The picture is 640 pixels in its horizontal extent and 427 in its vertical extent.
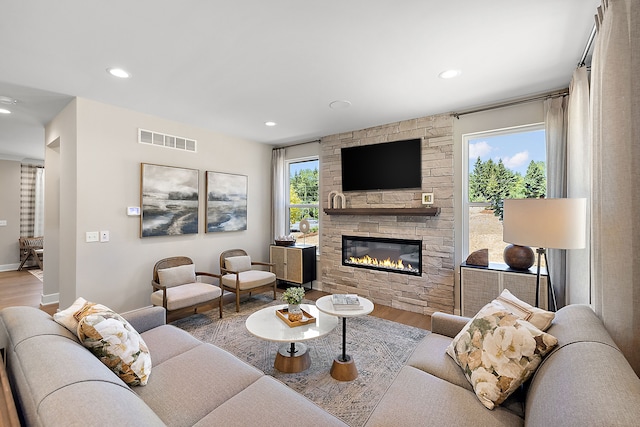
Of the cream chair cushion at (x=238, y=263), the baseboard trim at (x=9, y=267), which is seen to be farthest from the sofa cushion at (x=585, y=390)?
the baseboard trim at (x=9, y=267)

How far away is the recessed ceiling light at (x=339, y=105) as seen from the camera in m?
3.21

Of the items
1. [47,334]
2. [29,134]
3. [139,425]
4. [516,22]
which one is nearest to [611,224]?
[516,22]

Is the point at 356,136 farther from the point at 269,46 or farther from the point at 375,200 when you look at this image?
the point at 269,46

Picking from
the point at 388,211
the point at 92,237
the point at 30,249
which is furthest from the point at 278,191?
the point at 30,249

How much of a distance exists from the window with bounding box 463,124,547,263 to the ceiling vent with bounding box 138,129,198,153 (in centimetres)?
377

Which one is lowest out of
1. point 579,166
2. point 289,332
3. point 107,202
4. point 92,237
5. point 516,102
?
point 289,332

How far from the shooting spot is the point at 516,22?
6.08 feet

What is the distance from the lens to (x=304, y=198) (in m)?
5.15

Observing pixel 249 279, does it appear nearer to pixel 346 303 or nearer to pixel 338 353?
pixel 338 353

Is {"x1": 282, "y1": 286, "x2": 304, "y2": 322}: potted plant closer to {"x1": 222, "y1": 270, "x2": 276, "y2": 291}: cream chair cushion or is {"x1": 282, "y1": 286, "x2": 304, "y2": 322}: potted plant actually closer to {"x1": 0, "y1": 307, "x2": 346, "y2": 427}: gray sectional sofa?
{"x1": 0, "y1": 307, "x2": 346, "y2": 427}: gray sectional sofa

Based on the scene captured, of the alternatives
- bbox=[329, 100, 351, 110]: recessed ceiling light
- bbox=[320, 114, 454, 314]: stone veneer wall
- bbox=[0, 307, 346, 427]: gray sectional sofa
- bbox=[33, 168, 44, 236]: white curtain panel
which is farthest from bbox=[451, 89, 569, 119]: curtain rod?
bbox=[33, 168, 44, 236]: white curtain panel

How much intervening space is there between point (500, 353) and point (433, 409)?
43 cm

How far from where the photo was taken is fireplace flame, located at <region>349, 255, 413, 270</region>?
400 cm

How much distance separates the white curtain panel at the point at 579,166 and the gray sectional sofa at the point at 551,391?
903mm
